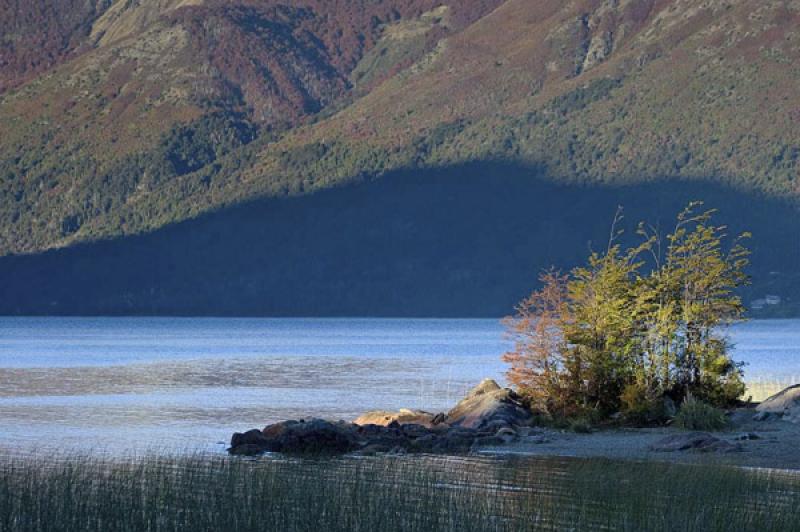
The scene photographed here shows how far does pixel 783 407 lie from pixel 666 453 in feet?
20.1

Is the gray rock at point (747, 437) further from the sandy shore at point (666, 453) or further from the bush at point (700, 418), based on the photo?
the bush at point (700, 418)

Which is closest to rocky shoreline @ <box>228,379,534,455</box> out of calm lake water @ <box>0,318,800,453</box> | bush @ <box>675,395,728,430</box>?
calm lake water @ <box>0,318,800,453</box>

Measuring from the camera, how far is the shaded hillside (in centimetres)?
18525

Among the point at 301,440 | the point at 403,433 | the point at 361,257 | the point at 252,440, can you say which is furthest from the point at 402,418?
the point at 361,257

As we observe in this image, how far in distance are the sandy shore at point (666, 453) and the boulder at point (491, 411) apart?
36.4 inches

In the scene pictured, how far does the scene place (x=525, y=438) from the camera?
29875 millimetres

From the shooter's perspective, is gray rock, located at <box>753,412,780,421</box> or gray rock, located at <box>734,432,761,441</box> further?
gray rock, located at <box>753,412,780,421</box>

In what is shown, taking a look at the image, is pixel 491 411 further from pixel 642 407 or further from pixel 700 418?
pixel 700 418

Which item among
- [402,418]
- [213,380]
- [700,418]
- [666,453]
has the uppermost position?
[213,380]

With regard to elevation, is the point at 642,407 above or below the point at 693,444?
above

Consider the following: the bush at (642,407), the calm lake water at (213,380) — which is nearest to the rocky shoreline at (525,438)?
the bush at (642,407)

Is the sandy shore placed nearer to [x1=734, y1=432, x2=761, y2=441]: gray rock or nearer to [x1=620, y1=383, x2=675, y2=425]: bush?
[x1=734, y1=432, x2=761, y2=441]: gray rock

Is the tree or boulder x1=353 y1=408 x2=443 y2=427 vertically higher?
the tree

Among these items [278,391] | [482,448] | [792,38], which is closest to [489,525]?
[482,448]
